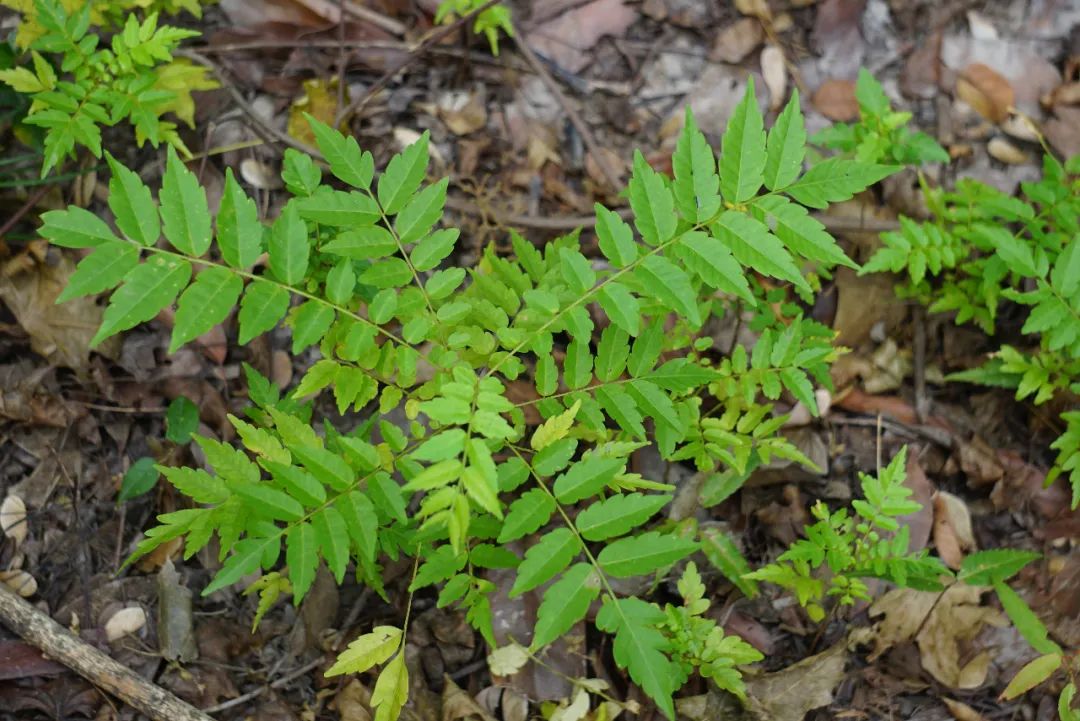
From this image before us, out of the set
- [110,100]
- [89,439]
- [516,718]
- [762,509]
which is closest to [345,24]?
[110,100]

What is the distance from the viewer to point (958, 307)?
309 cm

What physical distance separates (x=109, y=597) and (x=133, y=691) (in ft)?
1.41

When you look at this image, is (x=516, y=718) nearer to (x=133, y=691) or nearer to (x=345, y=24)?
(x=133, y=691)

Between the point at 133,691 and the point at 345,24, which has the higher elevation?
the point at 345,24

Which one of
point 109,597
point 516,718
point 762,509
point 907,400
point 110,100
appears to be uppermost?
point 110,100

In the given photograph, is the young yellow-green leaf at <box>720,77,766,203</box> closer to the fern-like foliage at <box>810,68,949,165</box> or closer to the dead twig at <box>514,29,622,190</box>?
the fern-like foliage at <box>810,68,949,165</box>

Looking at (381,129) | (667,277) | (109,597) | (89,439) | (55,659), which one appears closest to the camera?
(667,277)

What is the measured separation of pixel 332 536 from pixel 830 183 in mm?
1422

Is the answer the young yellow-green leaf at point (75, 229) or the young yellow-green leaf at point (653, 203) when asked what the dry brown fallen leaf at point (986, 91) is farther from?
the young yellow-green leaf at point (75, 229)

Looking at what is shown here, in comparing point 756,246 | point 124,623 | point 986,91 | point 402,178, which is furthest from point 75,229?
point 986,91

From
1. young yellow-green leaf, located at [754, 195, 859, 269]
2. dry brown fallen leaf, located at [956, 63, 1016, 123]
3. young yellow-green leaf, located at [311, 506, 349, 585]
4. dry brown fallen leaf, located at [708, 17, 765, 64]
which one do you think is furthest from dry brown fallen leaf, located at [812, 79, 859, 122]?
young yellow-green leaf, located at [311, 506, 349, 585]

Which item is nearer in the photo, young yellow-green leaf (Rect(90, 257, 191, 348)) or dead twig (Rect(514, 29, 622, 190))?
young yellow-green leaf (Rect(90, 257, 191, 348))

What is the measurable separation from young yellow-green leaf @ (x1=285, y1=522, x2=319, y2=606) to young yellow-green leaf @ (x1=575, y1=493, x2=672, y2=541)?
1.91 ft

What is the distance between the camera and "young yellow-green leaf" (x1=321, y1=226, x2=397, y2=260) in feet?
6.72
